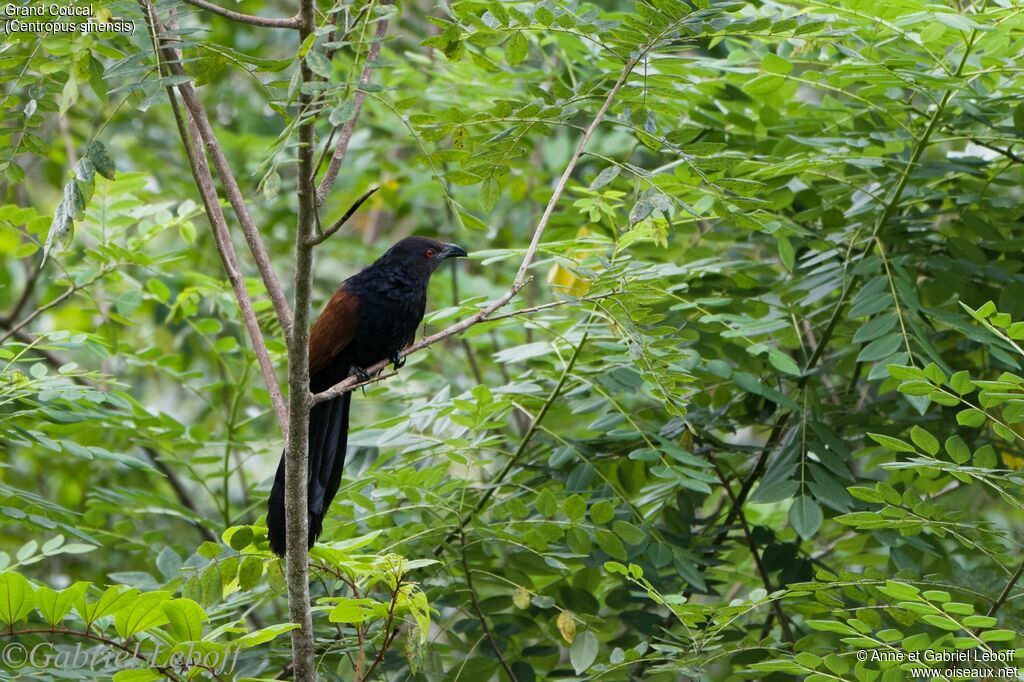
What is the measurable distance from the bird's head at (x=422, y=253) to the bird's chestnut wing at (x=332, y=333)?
0.28 meters

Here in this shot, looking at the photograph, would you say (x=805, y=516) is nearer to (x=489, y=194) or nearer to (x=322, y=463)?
(x=489, y=194)

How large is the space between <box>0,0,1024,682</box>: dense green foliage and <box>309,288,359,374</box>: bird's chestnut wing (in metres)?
0.20

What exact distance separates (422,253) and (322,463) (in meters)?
1.04

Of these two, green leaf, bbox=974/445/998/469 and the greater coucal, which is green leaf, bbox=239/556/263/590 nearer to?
the greater coucal

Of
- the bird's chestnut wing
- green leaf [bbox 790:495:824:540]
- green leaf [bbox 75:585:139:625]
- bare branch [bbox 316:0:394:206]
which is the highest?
bare branch [bbox 316:0:394:206]

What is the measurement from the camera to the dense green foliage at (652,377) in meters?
2.15

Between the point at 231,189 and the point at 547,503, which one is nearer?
the point at 231,189

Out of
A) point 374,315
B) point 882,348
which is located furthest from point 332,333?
point 882,348

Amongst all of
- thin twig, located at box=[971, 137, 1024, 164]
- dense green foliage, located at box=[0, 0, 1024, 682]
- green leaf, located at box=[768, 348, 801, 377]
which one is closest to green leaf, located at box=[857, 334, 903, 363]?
dense green foliage, located at box=[0, 0, 1024, 682]

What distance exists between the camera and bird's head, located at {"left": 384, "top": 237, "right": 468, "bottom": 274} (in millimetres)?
3569

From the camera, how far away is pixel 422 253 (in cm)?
360

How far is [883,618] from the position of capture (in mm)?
3109

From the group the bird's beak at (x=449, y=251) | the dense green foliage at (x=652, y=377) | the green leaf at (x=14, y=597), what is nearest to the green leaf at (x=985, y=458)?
the dense green foliage at (x=652, y=377)

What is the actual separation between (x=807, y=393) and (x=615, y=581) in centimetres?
84
